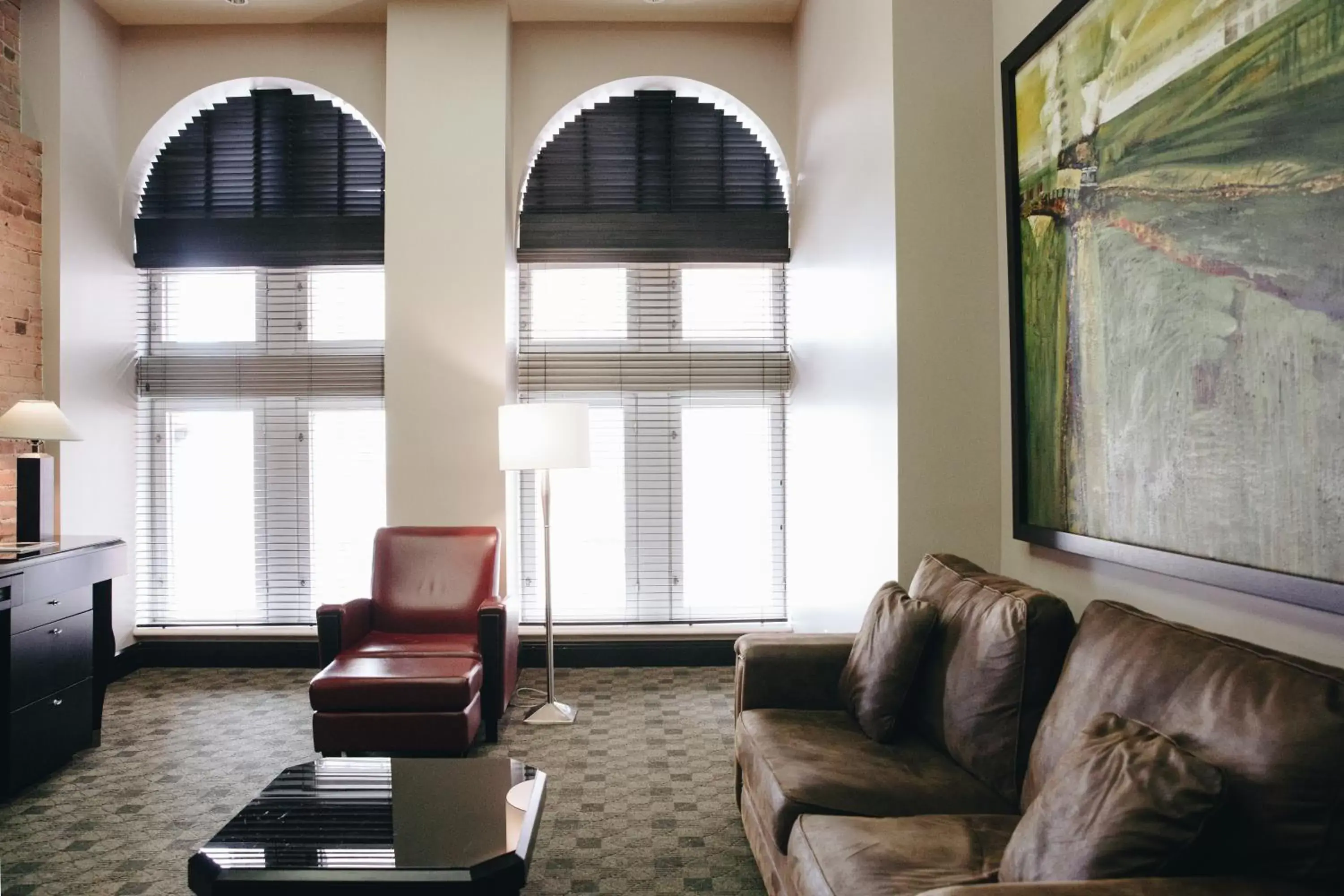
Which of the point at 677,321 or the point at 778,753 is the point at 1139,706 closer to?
the point at 778,753

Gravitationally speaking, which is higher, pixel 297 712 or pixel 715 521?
pixel 715 521

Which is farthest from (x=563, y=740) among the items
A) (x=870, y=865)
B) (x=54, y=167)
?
(x=54, y=167)

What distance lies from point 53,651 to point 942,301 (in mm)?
3740

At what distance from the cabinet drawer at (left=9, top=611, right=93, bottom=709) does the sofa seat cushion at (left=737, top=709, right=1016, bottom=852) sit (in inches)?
108

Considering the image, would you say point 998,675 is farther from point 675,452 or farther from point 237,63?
point 237,63

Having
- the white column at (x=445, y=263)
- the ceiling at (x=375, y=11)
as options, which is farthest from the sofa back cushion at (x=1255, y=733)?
the ceiling at (x=375, y=11)

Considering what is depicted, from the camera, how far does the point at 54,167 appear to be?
4.19m

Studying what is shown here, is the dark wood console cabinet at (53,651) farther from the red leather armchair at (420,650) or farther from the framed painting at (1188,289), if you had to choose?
the framed painting at (1188,289)

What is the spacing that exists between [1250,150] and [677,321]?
3412 mm

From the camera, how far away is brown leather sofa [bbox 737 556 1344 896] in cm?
122

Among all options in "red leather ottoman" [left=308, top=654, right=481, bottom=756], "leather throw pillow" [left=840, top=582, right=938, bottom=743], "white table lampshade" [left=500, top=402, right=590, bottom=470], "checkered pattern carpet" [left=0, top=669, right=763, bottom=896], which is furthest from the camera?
"white table lampshade" [left=500, top=402, right=590, bottom=470]

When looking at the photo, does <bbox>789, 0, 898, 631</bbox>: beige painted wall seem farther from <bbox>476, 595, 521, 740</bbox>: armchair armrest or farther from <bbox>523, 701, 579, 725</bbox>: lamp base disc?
<bbox>476, 595, 521, 740</bbox>: armchair armrest

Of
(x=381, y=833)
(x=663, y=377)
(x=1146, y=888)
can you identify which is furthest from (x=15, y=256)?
(x=1146, y=888)

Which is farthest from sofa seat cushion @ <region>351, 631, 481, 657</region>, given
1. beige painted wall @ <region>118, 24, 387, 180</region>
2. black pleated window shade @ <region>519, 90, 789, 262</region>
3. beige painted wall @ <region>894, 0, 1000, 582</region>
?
beige painted wall @ <region>118, 24, 387, 180</region>
